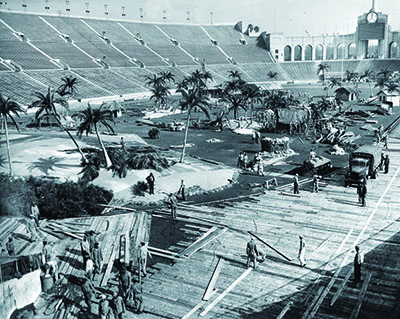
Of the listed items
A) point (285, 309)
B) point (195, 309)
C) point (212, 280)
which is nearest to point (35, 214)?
point (212, 280)

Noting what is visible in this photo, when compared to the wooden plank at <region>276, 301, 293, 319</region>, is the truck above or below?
above

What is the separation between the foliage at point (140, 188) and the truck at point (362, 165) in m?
12.5

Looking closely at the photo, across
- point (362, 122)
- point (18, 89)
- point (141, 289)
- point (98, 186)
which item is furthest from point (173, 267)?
point (18, 89)

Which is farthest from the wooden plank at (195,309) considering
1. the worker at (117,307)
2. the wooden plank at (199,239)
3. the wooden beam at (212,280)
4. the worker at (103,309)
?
the wooden plank at (199,239)

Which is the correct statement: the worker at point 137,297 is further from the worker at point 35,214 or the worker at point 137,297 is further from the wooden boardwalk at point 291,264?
the worker at point 35,214

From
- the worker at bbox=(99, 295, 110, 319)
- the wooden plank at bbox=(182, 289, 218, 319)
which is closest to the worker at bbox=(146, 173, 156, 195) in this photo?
the wooden plank at bbox=(182, 289, 218, 319)

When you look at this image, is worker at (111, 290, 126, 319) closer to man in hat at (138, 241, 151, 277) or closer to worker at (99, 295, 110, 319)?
worker at (99, 295, 110, 319)

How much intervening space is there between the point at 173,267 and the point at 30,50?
73607mm

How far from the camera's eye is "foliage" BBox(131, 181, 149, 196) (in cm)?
2666

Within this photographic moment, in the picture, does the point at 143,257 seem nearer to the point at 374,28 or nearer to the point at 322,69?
the point at 322,69

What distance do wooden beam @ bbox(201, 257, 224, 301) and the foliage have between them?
9.87m

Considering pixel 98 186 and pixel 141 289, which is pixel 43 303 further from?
pixel 98 186

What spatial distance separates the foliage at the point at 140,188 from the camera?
26656 mm

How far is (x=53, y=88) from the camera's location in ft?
225
